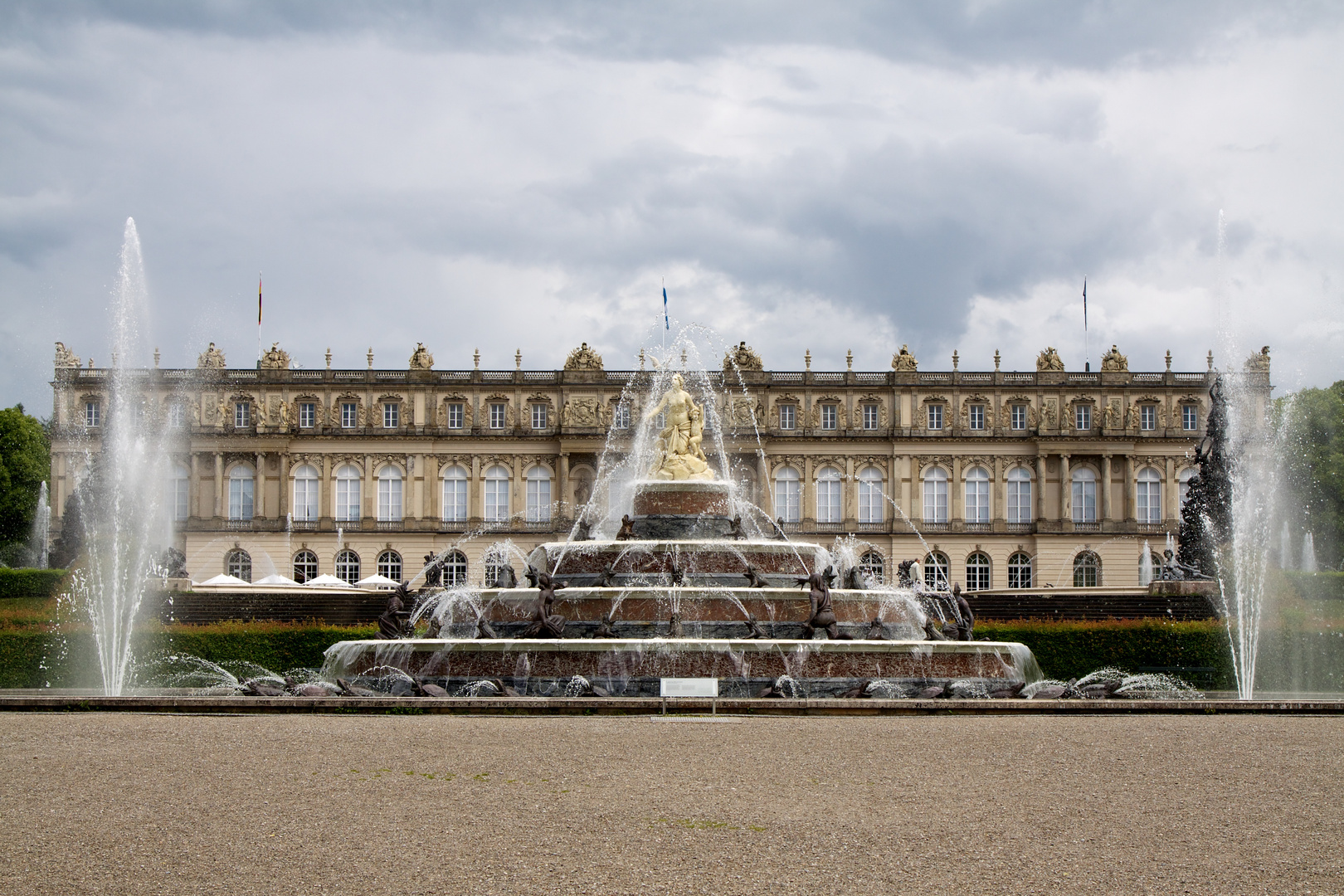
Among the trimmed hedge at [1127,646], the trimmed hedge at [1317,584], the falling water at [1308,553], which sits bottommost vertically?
the trimmed hedge at [1127,646]

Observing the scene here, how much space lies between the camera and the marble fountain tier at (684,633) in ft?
60.5

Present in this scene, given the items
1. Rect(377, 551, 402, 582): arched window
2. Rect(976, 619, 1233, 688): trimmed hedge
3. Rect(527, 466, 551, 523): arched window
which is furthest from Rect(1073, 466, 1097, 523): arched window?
Rect(976, 619, 1233, 688): trimmed hedge

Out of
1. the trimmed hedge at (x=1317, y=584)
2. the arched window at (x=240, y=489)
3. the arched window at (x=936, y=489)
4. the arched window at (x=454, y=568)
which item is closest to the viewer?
the trimmed hedge at (x=1317, y=584)

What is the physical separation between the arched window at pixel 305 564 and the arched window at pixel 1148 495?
1691 inches

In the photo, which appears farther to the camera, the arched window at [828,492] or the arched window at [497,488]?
the arched window at [828,492]

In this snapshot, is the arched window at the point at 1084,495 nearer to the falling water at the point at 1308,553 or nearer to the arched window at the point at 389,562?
the falling water at the point at 1308,553

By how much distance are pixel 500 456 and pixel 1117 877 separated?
64478 millimetres

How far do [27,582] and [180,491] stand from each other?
25159 mm

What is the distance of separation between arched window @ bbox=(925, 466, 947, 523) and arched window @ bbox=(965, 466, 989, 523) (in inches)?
48.0

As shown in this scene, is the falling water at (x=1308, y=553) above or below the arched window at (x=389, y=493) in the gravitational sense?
below

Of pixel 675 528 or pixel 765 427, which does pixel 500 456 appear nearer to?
pixel 765 427

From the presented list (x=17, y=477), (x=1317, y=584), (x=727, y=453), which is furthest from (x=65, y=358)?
(x=1317, y=584)

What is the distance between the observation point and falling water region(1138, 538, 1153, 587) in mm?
62753

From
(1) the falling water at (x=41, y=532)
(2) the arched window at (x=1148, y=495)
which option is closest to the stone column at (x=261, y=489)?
(1) the falling water at (x=41, y=532)
